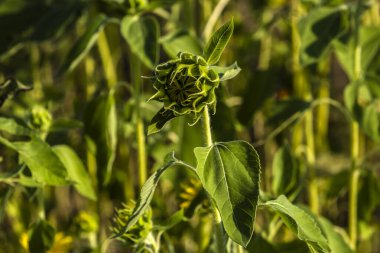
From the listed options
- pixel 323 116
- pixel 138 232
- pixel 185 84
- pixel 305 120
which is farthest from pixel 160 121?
pixel 323 116

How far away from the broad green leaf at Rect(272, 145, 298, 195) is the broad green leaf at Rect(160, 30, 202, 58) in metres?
0.21

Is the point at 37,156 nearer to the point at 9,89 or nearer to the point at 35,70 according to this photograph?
the point at 9,89

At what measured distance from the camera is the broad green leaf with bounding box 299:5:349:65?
43.7 inches

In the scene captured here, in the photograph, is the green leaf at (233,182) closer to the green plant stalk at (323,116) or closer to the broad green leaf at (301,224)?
the broad green leaf at (301,224)

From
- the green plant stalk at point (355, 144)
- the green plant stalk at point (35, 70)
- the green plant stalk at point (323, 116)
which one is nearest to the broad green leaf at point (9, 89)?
the green plant stalk at point (355, 144)

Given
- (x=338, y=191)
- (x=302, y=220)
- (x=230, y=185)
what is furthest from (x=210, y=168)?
(x=338, y=191)

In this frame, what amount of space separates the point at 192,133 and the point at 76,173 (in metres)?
0.21

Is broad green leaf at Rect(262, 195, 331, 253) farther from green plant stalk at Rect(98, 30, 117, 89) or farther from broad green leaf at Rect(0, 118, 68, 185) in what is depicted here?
green plant stalk at Rect(98, 30, 117, 89)

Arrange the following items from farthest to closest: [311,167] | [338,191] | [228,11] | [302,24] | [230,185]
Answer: [228,11], [311,167], [338,191], [302,24], [230,185]

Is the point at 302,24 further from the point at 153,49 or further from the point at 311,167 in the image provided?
the point at 311,167

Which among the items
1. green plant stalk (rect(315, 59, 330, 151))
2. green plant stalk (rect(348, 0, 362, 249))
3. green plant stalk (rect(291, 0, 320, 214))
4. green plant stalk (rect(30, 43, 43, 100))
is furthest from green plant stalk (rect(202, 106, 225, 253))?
green plant stalk (rect(30, 43, 43, 100))

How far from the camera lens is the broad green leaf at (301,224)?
764 millimetres

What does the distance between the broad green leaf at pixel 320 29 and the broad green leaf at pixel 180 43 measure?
0.17 metres

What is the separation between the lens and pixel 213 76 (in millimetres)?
730
